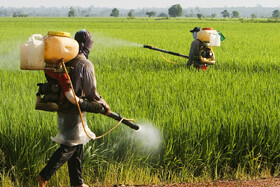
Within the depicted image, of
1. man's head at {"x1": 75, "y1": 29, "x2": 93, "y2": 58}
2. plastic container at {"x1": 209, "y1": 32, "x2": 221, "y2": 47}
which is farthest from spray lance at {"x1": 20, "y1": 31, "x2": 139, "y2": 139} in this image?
plastic container at {"x1": 209, "y1": 32, "x2": 221, "y2": 47}

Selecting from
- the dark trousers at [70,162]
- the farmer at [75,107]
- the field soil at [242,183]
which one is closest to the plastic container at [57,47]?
the farmer at [75,107]

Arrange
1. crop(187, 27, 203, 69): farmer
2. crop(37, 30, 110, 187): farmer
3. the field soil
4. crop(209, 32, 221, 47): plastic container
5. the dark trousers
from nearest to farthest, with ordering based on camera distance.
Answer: crop(37, 30, 110, 187): farmer → the dark trousers → the field soil → crop(209, 32, 221, 47): plastic container → crop(187, 27, 203, 69): farmer

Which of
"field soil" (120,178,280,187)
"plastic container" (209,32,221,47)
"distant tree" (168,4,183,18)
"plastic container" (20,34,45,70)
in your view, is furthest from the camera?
"distant tree" (168,4,183,18)

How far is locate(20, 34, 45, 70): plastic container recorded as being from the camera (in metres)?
2.64

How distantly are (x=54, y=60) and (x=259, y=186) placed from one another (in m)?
1.97

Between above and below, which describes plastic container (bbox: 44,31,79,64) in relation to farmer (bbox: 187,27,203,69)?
above

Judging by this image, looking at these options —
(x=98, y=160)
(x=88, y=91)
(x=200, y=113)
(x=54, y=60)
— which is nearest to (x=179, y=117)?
(x=200, y=113)

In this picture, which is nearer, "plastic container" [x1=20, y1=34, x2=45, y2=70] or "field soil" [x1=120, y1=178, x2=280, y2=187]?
"plastic container" [x1=20, y1=34, x2=45, y2=70]

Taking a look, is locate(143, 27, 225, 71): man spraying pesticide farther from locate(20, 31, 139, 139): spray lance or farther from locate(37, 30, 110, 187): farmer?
locate(20, 31, 139, 139): spray lance

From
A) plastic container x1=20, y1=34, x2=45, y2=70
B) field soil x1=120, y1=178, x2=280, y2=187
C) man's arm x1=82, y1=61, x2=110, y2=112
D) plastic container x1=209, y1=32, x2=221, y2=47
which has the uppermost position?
plastic container x1=20, y1=34, x2=45, y2=70

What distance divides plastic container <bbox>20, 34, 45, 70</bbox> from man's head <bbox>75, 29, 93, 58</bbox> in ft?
1.42

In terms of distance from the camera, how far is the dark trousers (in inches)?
119

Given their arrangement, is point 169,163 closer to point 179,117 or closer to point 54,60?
point 179,117

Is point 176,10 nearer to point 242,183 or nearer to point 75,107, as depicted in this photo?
point 242,183
